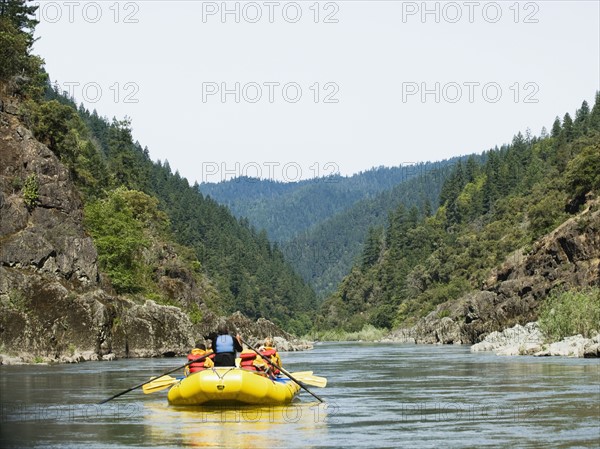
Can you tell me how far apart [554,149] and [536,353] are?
12158cm

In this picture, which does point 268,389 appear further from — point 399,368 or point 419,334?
point 419,334

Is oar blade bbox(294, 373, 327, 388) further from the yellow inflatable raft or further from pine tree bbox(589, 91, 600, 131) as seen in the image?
pine tree bbox(589, 91, 600, 131)

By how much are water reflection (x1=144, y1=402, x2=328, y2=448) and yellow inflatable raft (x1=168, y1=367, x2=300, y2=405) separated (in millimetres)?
283

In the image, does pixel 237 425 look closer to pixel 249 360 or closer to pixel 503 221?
pixel 249 360

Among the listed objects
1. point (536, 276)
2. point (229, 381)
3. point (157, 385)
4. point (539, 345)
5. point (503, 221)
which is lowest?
point (157, 385)

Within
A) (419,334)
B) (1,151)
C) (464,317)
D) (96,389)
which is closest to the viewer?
(96,389)

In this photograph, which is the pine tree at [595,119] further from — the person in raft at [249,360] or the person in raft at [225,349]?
the person in raft at [225,349]

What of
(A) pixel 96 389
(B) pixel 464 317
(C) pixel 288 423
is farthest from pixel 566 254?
(C) pixel 288 423

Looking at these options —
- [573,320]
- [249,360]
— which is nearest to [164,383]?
[249,360]

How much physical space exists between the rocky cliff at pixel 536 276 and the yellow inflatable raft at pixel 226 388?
62.7 meters

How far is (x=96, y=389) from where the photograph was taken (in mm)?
37531

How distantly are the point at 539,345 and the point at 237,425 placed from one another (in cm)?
4302

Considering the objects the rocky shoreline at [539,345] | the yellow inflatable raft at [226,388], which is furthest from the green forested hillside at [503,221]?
the yellow inflatable raft at [226,388]

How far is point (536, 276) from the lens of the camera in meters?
97.0
